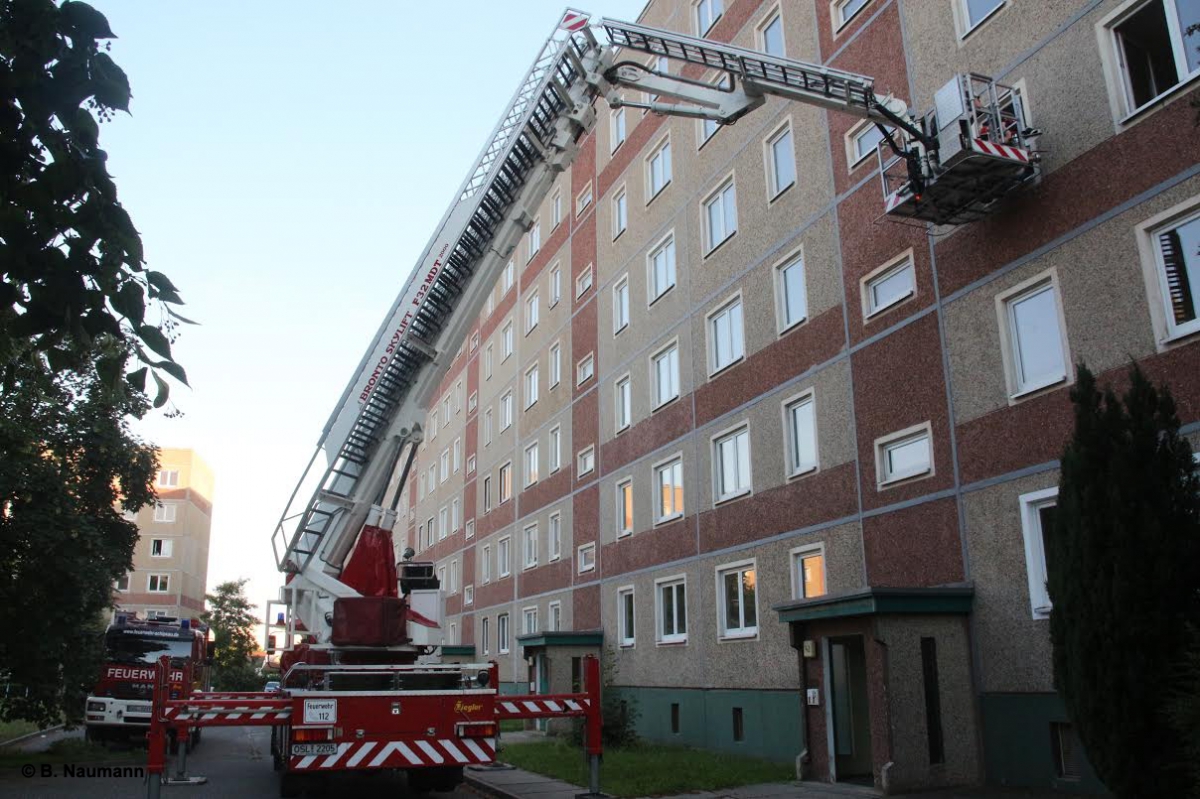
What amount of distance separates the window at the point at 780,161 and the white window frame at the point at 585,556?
1143 cm

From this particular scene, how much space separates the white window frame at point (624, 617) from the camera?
77.7ft

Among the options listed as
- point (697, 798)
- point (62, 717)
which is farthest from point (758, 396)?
point (62, 717)

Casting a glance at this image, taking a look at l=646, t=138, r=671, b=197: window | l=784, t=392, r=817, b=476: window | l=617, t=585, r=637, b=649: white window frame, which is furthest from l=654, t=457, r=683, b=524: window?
l=646, t=138, r=671, b=197: window

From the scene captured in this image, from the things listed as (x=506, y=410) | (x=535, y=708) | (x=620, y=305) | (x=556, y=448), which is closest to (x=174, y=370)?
Result: (x=535, y=708)

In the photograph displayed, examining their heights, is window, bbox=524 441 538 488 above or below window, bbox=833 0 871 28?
below

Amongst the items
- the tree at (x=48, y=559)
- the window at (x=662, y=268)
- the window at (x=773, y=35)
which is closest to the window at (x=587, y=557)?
the window at (x=662, y=268)

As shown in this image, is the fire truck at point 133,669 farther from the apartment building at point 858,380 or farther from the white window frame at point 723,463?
the white window frame at point 723,463

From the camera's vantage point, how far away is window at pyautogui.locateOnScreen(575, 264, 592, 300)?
29375mm

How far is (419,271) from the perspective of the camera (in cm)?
1527

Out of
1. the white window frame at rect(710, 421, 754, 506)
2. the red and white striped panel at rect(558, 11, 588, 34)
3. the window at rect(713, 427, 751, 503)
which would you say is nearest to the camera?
the red and white striped panel at rect(558, 11, 588, 34)

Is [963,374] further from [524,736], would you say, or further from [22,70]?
[524,736]

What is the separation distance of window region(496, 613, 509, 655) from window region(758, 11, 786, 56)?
2115 cm

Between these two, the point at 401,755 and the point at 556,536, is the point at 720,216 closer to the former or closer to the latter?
the point at 556,536

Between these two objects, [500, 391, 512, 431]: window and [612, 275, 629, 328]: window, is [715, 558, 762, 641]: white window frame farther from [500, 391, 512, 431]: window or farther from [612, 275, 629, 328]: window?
[500, 391, 512, 431]: window
